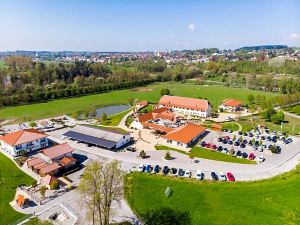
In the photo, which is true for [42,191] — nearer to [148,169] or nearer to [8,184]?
[8,184]

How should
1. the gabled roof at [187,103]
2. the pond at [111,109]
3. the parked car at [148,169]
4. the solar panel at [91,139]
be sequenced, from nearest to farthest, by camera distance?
the parked car at [148,169] < the solar panel at [91,139] < the gabled roof at [187,103] < the pond at [111,109]

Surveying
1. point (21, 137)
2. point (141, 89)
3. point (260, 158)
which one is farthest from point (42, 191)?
point (141, 89)

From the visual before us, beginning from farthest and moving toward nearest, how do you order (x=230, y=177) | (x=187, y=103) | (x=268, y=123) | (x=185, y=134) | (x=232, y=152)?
(x=187, y=103), (x=268, y=123), (x=185, y=134), (x=232, y=152), (x=230, y=177)

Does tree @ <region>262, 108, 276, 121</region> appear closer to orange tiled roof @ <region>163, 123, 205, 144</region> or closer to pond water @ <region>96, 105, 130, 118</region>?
orange tiled roof @ <region>163, 123, 205, 144</region>

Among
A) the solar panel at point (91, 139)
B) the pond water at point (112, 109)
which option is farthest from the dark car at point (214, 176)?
the pond water at point (112, 109)

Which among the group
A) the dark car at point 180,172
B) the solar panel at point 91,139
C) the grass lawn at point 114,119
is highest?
the solar panel at point 91,139

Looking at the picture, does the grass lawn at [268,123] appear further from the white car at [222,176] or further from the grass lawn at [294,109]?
the white car at [222,176]

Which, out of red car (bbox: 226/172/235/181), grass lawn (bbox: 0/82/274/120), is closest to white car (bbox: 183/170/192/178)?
red car (bbox: 226/172/235/181)
